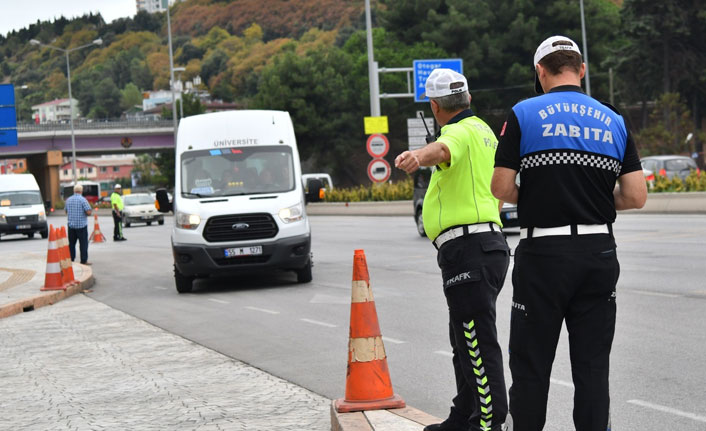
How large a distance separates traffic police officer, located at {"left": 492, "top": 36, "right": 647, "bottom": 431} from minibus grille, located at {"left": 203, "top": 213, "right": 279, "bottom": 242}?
1061 centimetres

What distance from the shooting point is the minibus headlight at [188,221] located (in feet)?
48.3

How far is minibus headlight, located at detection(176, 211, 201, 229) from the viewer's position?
14.7m

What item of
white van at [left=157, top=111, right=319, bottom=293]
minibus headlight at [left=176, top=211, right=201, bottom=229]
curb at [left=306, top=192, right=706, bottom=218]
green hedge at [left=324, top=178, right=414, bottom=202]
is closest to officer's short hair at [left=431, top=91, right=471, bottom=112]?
white van at [left=157, top=111, right=319, bottom=293]

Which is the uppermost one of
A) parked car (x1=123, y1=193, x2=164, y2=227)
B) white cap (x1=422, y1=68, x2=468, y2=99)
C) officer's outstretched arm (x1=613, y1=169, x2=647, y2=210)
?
white cap (x1=422, y1=68, x2=468, y2=99)

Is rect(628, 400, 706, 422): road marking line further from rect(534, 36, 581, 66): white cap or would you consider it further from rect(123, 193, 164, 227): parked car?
rect(123, 193, 164, 227): parked car

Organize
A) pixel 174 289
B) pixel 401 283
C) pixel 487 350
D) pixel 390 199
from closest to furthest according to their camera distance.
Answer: pixel 487 350
pixel 401 283
pixel 174 289
pixel 390 199

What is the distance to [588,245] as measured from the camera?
4.11m

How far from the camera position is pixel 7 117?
95.2ft

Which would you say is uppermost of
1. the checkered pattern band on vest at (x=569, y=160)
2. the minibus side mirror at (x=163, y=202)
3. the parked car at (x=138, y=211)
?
the checkered pattern band on vest at (x=569, y=160)

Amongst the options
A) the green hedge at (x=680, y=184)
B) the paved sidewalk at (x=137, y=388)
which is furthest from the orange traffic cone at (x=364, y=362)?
the green hedge at (x=680, y=184)

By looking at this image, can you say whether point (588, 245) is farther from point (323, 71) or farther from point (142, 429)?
point (323, 71)

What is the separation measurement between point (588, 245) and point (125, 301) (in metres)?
11.3

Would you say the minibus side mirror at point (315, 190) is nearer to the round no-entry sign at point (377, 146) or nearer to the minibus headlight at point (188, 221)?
the minibus headlight at point (188, 221)

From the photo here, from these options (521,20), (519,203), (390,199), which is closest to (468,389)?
(519,203)
